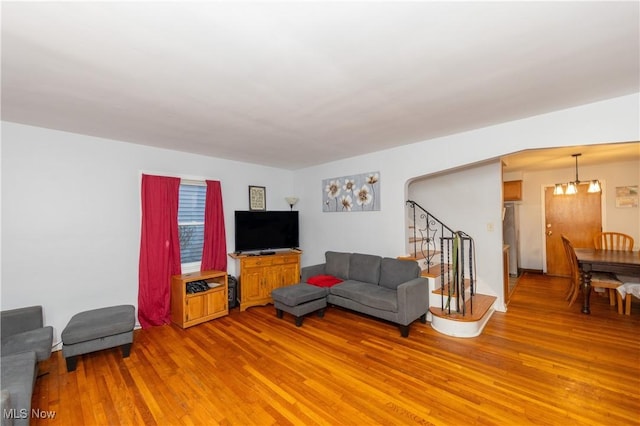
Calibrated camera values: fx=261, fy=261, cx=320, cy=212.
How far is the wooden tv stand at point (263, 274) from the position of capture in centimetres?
408

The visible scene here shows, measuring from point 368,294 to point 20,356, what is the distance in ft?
10.6

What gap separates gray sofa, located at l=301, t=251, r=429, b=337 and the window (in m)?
1.71

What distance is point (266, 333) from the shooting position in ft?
10.6

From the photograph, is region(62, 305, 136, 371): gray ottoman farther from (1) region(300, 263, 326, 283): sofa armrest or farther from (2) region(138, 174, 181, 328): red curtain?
(1) region(300, 263, 326, 283): sofa armrest

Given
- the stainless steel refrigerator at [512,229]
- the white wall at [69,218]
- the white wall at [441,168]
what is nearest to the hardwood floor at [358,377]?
the white wall at [69,218]

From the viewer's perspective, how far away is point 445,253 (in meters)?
4.46

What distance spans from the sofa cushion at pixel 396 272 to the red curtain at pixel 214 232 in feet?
8.29

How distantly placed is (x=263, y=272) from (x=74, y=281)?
2.29 metres

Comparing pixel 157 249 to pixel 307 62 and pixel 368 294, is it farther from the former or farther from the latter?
pixel 307 62

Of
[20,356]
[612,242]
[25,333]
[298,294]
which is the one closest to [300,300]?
[298,294]

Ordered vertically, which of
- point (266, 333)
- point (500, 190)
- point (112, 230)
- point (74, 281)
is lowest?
point (266, 333)

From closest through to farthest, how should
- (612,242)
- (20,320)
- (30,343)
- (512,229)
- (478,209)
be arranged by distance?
1. (30,343)
2. (20,320)
3. (478,209)
4. (612,242)
5. (512,229)

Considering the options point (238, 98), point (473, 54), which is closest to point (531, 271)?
point (473, 54)

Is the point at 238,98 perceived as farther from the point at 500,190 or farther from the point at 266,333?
the point at 500,190
